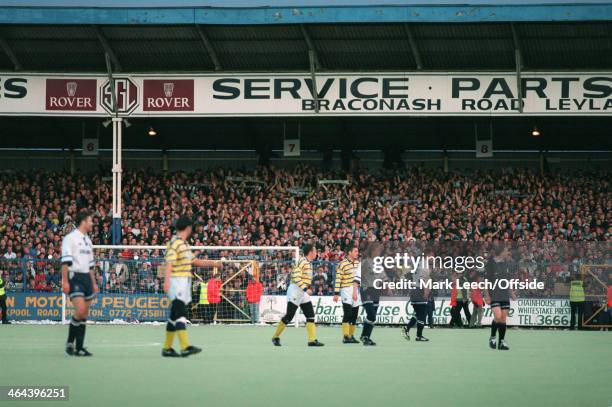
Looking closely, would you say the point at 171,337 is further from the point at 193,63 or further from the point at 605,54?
the point at 605,54

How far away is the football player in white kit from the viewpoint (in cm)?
1512

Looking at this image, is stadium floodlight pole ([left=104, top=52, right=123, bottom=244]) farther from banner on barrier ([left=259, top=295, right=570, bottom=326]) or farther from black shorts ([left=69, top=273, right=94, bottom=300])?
black shorts ([left=69, top=273, right=94, bottom=300])

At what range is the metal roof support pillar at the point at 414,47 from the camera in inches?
1205

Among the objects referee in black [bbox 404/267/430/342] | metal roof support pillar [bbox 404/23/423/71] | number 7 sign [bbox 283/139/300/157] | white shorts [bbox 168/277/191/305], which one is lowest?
referee in black [bbox 404/267/430/342]

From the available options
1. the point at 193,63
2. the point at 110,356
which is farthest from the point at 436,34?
the point at 110,356

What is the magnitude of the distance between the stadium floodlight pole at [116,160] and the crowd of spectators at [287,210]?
1.39 meters

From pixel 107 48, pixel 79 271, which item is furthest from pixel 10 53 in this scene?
pixel 79 271

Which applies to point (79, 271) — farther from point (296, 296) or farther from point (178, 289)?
point (296, 296)

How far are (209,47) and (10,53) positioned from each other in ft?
A: 21.7

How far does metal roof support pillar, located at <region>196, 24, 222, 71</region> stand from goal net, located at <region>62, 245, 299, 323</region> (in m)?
6.36

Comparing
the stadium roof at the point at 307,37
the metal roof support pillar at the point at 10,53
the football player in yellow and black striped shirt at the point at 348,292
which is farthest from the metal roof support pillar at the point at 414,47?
the metal roof support pillar at the point at 10,53

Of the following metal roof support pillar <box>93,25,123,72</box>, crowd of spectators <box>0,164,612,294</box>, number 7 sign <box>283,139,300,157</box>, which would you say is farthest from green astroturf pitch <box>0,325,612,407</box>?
number 7 sign <box>283,139,300,157</box>

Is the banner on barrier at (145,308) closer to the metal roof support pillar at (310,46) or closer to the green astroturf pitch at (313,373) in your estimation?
the green astroturf pitch at (313,373)

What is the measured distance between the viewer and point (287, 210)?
35.3 meters
